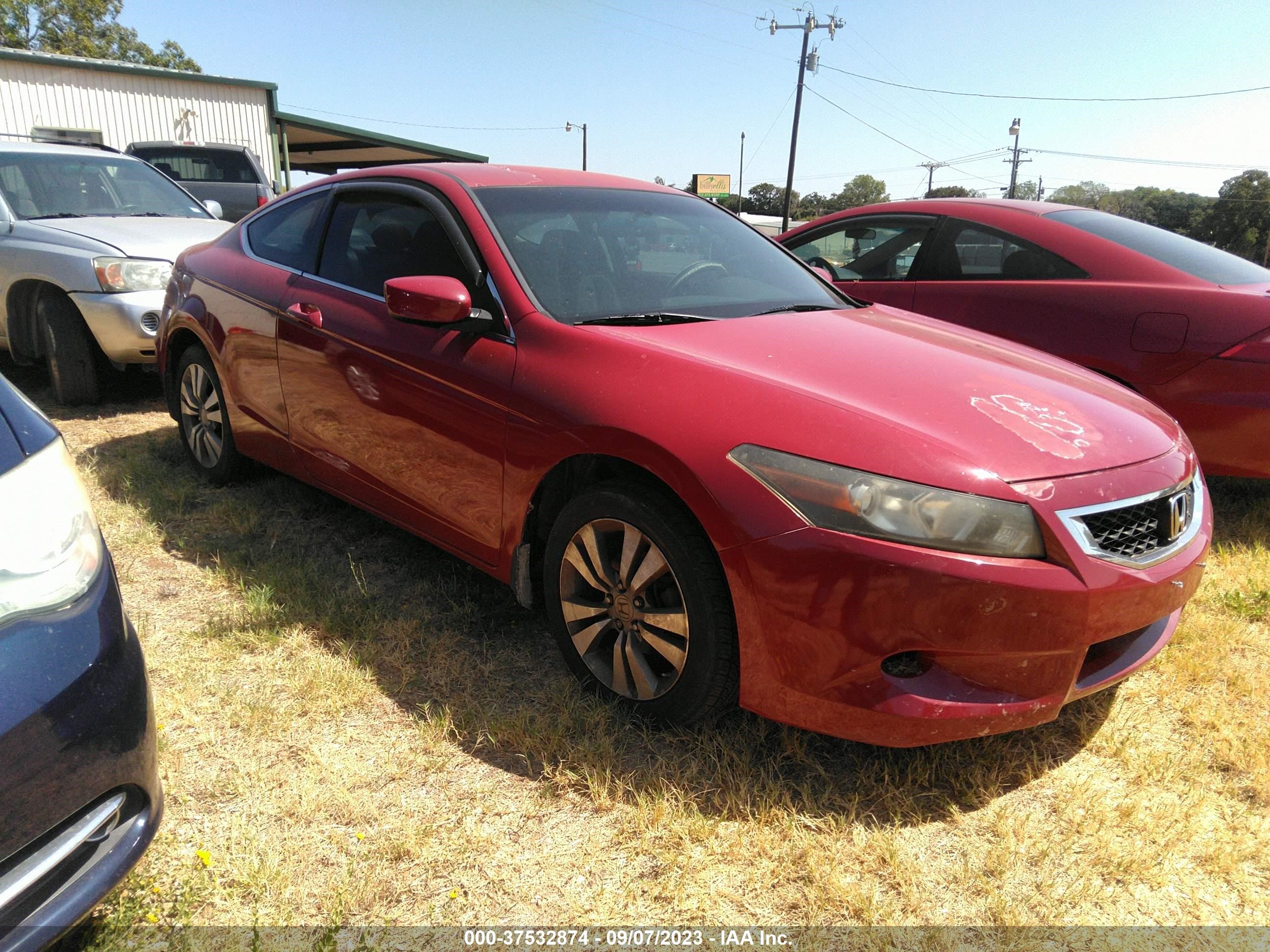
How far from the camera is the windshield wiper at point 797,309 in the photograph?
9.51 feet

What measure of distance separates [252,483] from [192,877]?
2.67 m

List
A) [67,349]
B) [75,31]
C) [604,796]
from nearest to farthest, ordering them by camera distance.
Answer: [604,796], [67,349], [75,31]

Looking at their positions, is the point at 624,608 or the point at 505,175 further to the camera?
the point at 505,175

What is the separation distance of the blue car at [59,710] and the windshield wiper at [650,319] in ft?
4.64

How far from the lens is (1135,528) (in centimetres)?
206

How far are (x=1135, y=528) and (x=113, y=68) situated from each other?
22.2 metres

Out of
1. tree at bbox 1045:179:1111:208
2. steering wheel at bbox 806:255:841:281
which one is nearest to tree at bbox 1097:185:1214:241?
tree at bbox 1045:179:1111:208

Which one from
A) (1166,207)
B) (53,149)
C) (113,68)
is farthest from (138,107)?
(1166,207)

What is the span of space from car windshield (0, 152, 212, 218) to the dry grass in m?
4.14

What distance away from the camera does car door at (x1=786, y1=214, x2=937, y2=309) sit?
467cm

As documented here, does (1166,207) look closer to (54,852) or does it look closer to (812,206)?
(812,206)

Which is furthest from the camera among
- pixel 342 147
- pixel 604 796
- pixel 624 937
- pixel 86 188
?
pixel 342 147

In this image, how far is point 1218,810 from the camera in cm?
214

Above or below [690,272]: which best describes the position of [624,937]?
below
